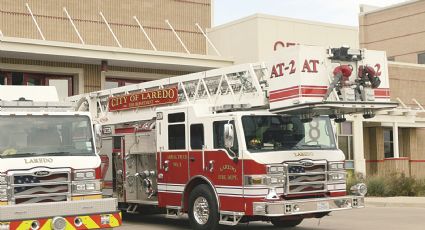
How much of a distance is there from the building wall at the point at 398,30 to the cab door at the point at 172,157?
1366 inches

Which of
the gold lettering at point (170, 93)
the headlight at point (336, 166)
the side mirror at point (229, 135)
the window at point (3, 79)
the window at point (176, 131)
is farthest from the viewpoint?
the window at point (3, 79)

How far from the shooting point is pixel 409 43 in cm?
4644

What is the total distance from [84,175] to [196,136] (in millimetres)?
3116

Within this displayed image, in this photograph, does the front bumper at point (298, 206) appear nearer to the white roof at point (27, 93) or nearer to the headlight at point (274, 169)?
the headlight at point (274, 169)

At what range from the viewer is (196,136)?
44.1ft

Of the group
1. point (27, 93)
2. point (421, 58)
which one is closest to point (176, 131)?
point (27, 93)

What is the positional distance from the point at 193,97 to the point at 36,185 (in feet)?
14.9

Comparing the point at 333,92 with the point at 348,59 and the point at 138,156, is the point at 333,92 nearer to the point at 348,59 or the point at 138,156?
the point at 348,59

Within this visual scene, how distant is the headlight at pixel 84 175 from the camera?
428 inches

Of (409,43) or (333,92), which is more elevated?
(409,43)

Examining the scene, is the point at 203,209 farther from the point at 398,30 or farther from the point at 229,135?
the point at 398,30

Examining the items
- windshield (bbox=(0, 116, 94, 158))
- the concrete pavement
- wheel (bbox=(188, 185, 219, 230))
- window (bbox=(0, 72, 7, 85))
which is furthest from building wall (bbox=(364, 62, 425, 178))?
windshield (bbox=(0, 116, 94, 158))

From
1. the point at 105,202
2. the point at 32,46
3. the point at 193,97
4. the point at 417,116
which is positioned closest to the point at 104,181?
the point at 193,97

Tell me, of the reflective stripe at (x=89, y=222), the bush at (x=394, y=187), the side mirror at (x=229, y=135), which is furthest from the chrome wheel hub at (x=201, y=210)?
the bush at (x=394, y=187)
